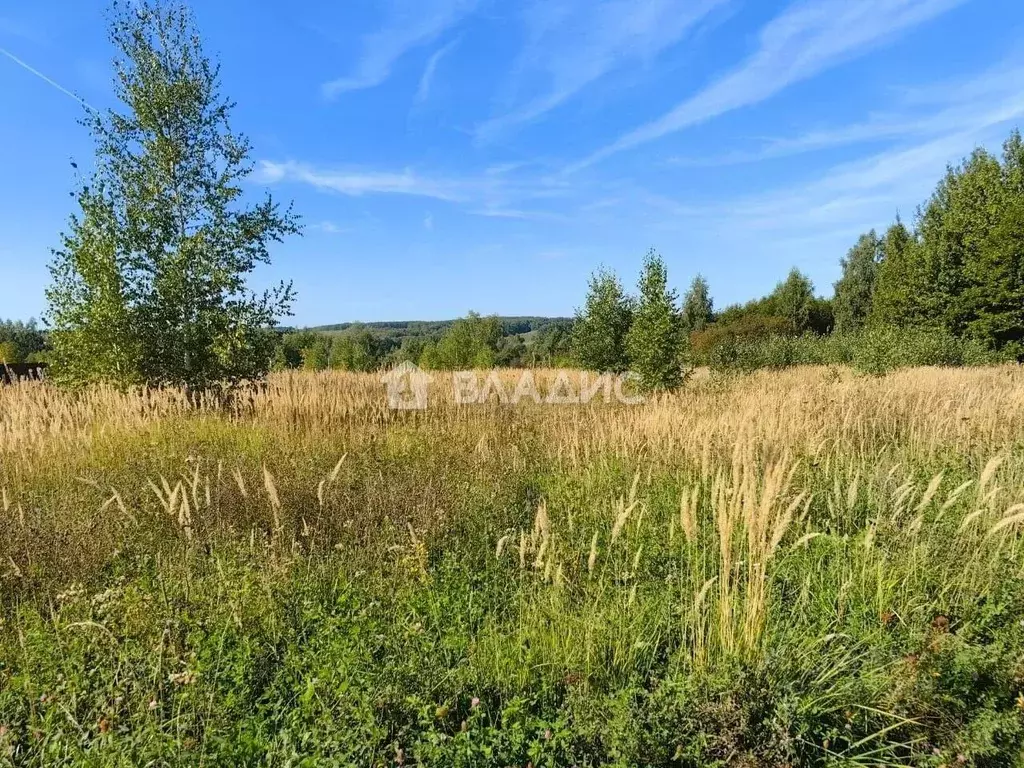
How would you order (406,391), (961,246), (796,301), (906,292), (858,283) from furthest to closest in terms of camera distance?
(796,301)
(858,283)
(906,292)
(961,246)
(406,391)

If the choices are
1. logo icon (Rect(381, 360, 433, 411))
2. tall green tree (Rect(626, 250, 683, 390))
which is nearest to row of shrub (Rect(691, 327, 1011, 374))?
tall green tree (Rect(626, 250, 683, 390))

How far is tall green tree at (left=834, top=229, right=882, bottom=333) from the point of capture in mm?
43819

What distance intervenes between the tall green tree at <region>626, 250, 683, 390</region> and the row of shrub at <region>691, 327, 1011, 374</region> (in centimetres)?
702

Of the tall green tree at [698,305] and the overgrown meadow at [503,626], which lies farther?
the tall green tree at [698,305]

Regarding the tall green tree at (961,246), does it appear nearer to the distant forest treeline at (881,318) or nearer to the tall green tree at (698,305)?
the distant forest treeline at (881,318)

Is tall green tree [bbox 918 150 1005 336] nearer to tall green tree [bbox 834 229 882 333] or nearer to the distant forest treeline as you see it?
the distant forest treeline

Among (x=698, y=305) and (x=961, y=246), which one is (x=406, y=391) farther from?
(x=698, y=305)

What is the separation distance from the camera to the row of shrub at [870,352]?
56.3 ft

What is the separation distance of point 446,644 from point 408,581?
685 millimetres

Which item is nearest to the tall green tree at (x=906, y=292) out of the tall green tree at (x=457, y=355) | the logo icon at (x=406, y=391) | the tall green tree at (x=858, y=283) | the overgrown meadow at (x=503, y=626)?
the tall green tree at (x=858, y=283)

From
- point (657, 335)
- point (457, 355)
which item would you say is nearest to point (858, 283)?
point (457, 355)

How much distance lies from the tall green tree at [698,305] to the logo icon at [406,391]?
4548cm

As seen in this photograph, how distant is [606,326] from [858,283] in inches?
1515

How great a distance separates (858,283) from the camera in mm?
44188
